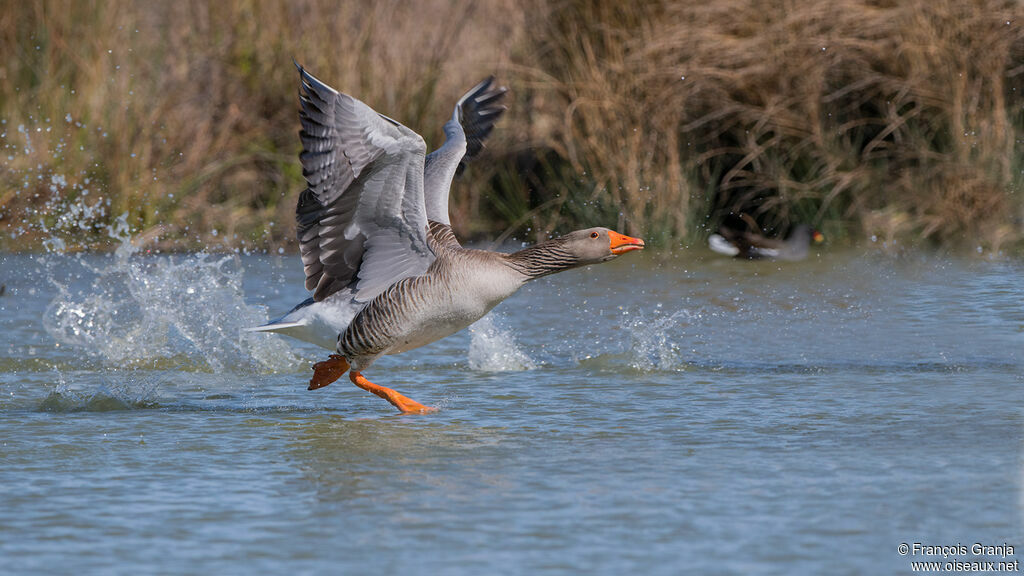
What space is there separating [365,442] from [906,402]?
2.52m

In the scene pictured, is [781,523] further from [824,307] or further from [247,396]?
[824,307]

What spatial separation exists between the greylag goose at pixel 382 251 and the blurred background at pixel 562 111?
4.72 meters

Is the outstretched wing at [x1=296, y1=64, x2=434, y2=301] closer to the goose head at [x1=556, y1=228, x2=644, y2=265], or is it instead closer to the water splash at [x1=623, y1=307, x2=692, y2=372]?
the goose head at [x1=556, y1=228, x2=644, y2=265]

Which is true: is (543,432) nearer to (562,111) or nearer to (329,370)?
(329,370)

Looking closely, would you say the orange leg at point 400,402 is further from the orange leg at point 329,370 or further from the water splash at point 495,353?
the water splash at point 495,353

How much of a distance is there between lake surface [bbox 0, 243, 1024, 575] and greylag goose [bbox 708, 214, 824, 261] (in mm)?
754

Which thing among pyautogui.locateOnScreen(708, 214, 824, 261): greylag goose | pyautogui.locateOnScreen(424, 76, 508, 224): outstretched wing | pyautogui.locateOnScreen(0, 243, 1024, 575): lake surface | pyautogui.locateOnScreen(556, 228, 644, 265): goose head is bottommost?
pyautogui.locateOnScreen(0, 243, 1024, 575): lake surface

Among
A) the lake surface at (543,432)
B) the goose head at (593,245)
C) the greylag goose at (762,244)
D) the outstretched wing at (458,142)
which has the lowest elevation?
the lake surface at (543,432)

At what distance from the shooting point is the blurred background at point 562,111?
1097 cm

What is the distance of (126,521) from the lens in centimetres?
434

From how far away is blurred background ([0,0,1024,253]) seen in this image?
1097cm

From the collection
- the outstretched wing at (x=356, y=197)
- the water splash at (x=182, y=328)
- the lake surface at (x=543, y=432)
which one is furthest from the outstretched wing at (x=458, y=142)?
the water splash at (x=182, y=328)

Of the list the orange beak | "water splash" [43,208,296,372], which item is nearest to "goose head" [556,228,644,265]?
the orange beak

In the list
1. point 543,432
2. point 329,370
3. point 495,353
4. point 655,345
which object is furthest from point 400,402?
point 655,345
